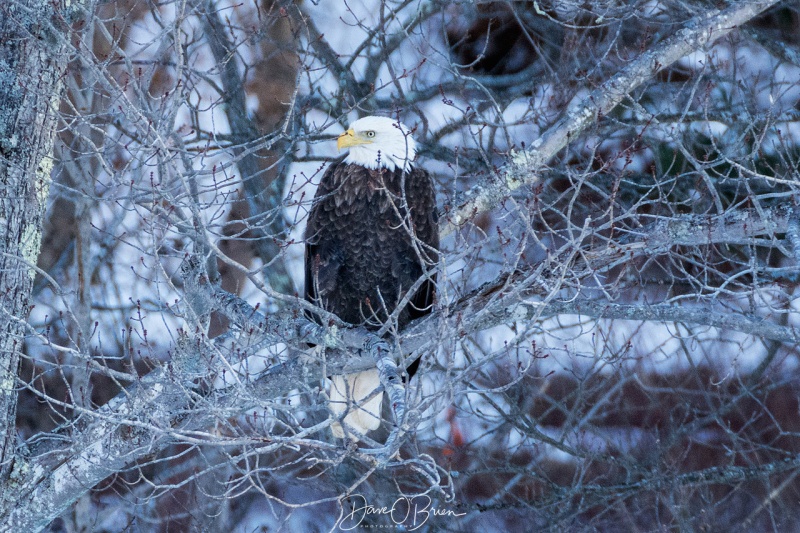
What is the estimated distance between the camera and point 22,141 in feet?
15.3

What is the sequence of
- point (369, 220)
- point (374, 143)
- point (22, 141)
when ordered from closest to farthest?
point (22, 141), point (369, 220), point (374, 143)

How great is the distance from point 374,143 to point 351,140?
0.14 meters

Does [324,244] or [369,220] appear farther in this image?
[324,244]

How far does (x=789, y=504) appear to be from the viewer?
6.17 meters

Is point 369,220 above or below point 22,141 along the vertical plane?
below

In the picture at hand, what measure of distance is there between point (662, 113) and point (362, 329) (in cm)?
324

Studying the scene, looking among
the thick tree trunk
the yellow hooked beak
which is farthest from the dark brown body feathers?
the thick tree trunk

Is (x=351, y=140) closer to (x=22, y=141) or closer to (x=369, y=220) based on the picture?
(x=369, y=220)

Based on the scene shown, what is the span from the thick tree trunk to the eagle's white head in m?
1.41

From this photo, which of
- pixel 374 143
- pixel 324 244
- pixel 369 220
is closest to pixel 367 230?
pixel 369 220

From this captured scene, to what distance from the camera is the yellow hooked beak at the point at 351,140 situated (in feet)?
15.7

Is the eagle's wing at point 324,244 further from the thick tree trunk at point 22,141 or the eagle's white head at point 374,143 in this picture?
the thick tree trunk at point 22,141

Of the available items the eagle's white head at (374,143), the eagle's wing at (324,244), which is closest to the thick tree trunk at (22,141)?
the eagle's wing at (324,244)

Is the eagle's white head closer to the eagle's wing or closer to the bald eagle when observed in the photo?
the bald eagle
